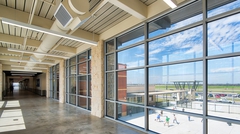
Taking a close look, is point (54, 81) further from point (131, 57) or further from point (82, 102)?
point (131, 57)

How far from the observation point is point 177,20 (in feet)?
11.9

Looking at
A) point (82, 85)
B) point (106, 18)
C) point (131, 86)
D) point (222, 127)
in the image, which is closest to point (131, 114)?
point (131, 86)

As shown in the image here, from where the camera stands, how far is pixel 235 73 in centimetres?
268

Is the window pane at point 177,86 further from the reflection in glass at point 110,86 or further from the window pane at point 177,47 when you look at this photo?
the reflection in glass at point 110,86

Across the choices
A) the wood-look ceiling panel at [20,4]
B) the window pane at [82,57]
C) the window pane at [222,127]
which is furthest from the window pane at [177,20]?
the window pane at [82,57]

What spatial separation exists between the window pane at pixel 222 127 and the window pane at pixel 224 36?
4.81ft

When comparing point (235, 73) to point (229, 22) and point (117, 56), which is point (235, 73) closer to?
point (229, 22)

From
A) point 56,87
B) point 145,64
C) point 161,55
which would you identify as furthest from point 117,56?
point 56,87

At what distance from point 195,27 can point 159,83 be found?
1782 mm

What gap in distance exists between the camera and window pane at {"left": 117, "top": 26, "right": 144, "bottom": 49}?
15.3ft

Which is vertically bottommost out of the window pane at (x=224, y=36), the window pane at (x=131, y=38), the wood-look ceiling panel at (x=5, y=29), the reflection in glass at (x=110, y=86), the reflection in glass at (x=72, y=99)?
the reflection in glass at (x=72, y=99)

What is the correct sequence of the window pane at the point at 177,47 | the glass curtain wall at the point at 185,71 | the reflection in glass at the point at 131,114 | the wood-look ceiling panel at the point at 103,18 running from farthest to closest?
the reflection in glass at the point at 131,114 < the wood-look ceiling panel at the point at 103,18 < the window pane at the point at 177,47 < the glass curtain wall at the point at 185,71

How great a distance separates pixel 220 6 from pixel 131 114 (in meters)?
4.03

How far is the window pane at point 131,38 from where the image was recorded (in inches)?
184
